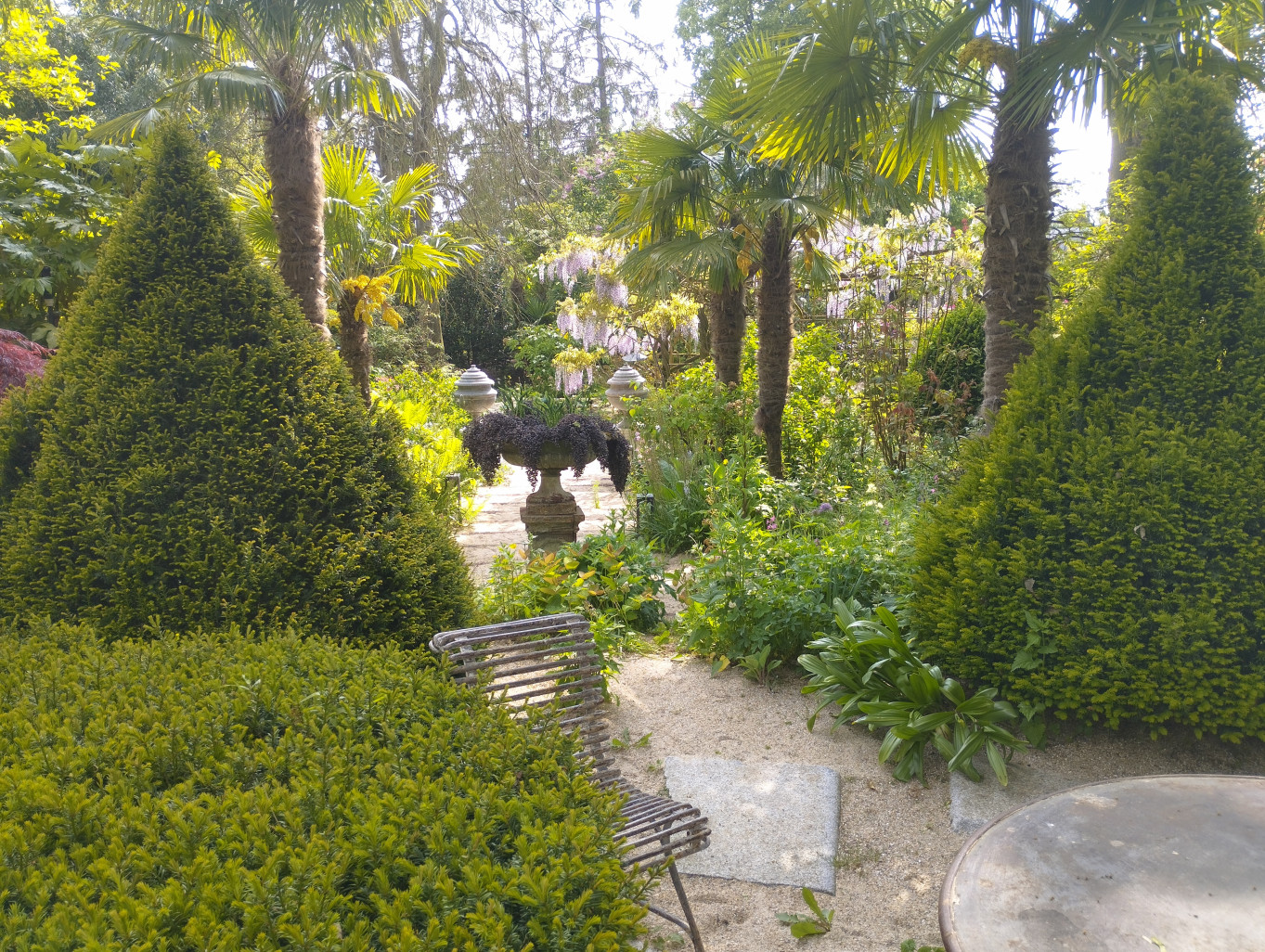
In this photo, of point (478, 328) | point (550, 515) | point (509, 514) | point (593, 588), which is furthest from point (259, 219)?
point (478, 328)

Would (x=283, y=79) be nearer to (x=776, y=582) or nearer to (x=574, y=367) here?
(x=776, y=582)

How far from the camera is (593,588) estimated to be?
505 cm

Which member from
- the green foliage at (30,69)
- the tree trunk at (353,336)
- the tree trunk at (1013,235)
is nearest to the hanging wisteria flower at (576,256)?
the tree trunk at (353,336)

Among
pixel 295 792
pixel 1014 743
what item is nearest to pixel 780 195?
pixel 1014 743

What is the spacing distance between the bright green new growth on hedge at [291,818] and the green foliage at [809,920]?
3.81 feet

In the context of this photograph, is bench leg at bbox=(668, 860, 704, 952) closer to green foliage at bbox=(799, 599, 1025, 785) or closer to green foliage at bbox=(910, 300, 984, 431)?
green foliage at bbox=(799, 599, 1025, 785)

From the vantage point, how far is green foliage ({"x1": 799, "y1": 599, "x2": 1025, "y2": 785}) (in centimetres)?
348

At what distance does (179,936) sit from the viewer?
4.57 feet

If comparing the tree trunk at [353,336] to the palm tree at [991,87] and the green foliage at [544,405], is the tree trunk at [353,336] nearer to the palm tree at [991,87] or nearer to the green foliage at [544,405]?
the green foliage at [544,405]

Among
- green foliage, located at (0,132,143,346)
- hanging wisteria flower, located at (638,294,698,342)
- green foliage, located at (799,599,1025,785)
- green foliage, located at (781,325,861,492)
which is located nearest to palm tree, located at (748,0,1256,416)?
green foliage, located at (799,599,1025,785)

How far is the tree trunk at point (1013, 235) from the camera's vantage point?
189 inches

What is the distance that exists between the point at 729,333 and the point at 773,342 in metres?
1.49

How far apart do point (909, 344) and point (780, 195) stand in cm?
272

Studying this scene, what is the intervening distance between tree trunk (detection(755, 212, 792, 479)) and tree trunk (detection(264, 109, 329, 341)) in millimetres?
4012
